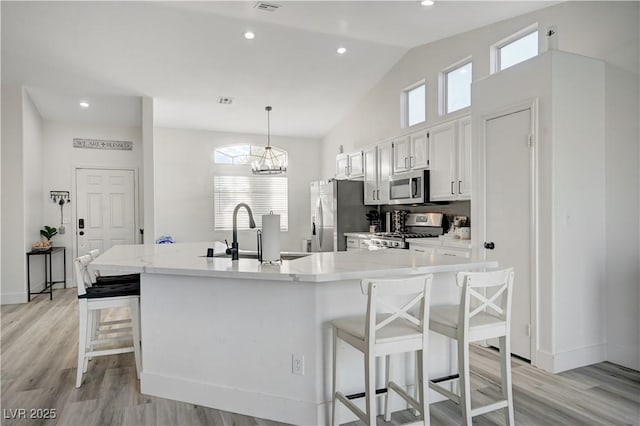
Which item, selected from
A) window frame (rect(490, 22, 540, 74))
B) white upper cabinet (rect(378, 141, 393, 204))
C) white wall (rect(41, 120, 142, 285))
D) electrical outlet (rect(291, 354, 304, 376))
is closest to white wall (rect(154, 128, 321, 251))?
white wall (rect(41, 120, 142, 285))

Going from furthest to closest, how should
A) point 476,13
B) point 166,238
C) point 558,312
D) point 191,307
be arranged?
point 166,238
point 476,13
point 558,312
point 191,307

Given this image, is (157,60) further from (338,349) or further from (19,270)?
(338,349)

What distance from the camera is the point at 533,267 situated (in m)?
3.20

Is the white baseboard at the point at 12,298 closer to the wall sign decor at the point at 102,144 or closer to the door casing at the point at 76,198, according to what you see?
the door casing at the point at 76,198

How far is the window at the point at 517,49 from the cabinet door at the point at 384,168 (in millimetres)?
1842

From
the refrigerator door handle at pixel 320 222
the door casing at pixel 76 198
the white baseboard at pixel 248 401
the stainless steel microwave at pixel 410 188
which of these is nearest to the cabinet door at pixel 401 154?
the stainless steel microwave at pixel 410 188

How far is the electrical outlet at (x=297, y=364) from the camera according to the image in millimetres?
2342

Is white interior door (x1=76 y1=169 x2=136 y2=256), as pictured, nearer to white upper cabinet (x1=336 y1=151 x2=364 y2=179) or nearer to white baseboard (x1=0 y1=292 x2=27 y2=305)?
white baseboard (x1=0 y1=292 x2=27 y2=305)

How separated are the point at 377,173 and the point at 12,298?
17.6 feet

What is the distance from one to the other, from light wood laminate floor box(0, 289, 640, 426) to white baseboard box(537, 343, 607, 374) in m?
0.05

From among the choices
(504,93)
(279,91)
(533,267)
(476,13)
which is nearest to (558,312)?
(533,267)

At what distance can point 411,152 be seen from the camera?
213 inches

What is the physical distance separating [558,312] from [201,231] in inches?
235

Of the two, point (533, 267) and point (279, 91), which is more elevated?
point (279, 91)
